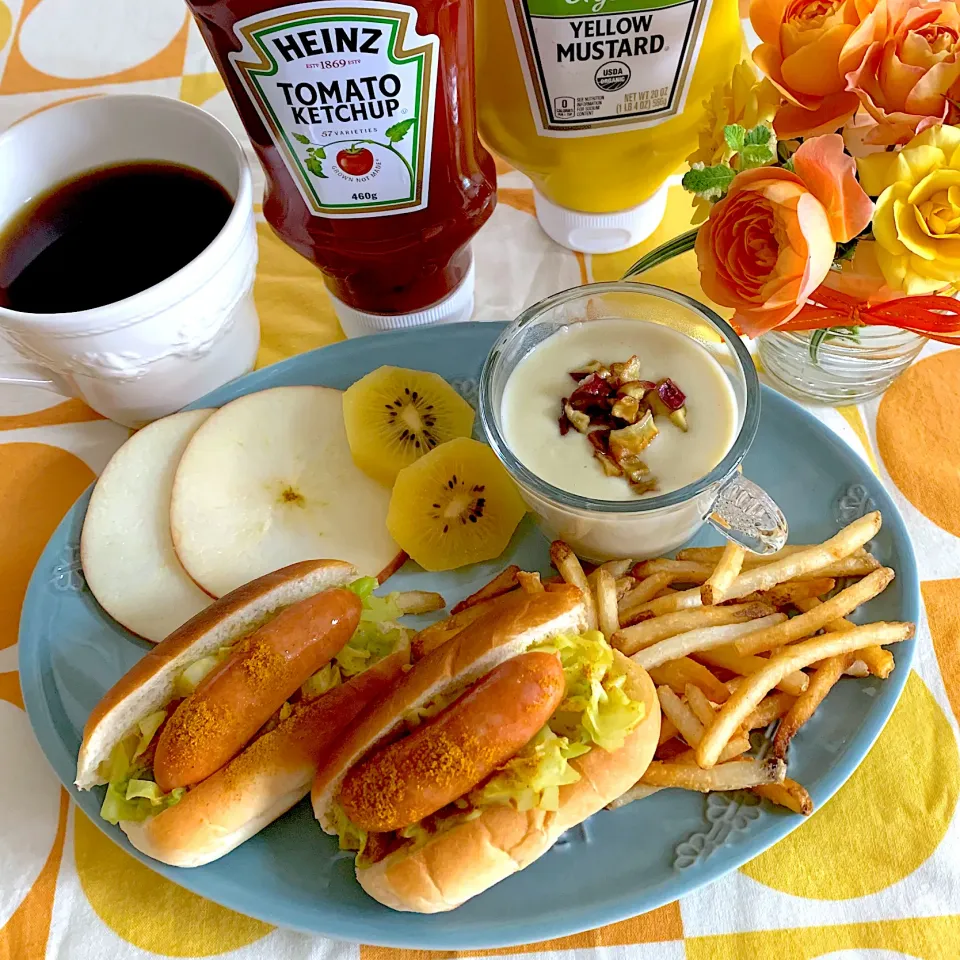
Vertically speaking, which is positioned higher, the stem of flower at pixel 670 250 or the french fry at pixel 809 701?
the stem of flower at pixel 670 250

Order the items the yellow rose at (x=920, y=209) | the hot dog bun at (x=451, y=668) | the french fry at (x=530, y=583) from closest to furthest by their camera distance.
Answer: the yellow rose at (x=920, y=209), the hot dog bun at (x=451, y=668), the french fry at (x=530, y=583)

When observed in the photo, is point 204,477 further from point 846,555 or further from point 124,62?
point 124,62

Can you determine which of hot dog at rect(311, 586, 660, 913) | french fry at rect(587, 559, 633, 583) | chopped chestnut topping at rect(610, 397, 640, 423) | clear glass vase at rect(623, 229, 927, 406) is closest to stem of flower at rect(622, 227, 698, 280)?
clear glass vase at rect(623, 229, 927, 406)

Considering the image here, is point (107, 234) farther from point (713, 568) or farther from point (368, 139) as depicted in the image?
point (713, 568)

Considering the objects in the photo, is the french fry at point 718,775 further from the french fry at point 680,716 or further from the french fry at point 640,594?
the french fry at point 640,594

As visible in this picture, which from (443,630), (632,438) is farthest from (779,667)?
(443,630)

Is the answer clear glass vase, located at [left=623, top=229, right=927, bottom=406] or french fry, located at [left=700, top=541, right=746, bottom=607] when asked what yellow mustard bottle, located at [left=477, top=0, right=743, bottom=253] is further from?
french fry, located at [left=700, top=541, right=746, bottom=607]

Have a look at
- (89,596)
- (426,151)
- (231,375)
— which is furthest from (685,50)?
(89,596)

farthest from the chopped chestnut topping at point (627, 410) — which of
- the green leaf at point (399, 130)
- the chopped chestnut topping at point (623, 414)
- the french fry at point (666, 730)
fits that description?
the green leaf at point (399, 130)
